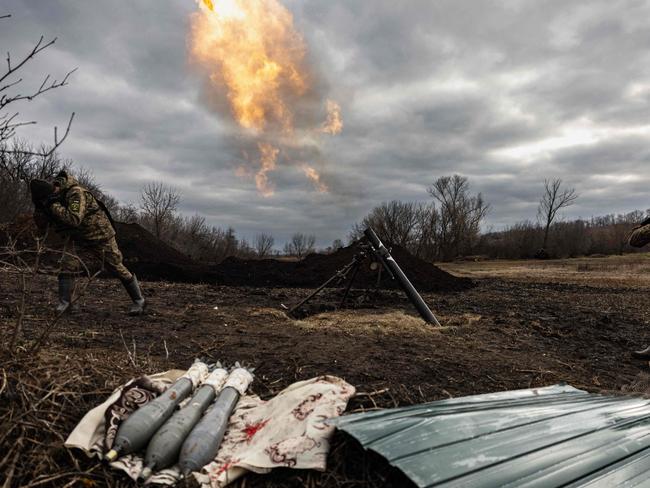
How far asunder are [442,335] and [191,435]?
4009mm

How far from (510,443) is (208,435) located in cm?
151

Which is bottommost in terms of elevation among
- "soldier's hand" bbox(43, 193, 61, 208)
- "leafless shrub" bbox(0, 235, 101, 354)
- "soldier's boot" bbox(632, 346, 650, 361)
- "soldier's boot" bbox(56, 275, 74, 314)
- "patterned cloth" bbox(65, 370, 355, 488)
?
"soldier's boot" bbox(632, 346, 650, 361)

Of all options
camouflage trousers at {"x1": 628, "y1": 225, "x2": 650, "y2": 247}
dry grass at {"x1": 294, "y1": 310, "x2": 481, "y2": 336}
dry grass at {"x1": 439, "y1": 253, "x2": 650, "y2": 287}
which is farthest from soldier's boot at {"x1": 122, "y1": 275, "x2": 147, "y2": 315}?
dry grass at {"x1": 439, "y1": 253, "x2": 650, "y2": 287}

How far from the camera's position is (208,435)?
78.7 inches

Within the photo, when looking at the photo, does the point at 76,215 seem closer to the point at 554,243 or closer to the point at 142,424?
the point at 142,424

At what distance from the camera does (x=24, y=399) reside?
6.89ft

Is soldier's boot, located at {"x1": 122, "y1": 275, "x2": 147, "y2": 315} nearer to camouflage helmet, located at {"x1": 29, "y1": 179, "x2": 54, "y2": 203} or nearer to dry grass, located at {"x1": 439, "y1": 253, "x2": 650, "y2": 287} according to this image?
camouflage helmet, located at {"x1": 29, "y1": 179, "x2": 54, "y2": 203}

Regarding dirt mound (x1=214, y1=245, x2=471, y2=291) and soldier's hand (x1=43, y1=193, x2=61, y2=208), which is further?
dirt mound (x1=214, y1=245, x2=471, y2=291)

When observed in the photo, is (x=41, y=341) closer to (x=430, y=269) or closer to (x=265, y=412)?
(x=265, y=412)

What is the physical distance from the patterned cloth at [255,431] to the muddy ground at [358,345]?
0.29ft


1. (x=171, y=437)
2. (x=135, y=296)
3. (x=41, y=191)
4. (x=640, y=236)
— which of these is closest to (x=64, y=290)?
(x=135, y=296)

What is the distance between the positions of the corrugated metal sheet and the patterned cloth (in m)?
0.20

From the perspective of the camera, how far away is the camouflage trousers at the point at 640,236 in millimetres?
4645

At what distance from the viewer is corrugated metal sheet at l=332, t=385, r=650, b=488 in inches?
62.2
